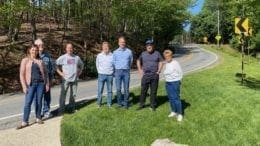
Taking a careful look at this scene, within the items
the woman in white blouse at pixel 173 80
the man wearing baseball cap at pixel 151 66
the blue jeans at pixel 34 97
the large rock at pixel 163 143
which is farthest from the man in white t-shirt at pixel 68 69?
the large rock at pixel 163 143

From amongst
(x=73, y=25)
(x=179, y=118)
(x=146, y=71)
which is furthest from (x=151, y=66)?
(x=73, y=25)

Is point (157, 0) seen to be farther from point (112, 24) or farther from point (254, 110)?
point (254, 110)

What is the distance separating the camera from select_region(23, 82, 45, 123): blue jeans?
479 inches

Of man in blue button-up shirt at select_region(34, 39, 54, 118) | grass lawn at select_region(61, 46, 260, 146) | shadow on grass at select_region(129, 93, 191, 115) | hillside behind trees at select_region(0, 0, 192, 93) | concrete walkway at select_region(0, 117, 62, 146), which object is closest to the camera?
concrete walkway at select_region(0, 117, 62, 146)

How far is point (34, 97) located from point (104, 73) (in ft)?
6.46

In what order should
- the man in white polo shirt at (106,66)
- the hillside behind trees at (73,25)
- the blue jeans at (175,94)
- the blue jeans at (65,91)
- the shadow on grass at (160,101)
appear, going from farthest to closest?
the hillside behind trees at (73,25), the shadow on grass at (160,101), the blue jeans at (65,91), the man in white polo shirt at (106,66), the blue jeans at (175,94)

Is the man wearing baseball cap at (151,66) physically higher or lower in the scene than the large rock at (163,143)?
higher

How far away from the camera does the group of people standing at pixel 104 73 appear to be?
12164mm

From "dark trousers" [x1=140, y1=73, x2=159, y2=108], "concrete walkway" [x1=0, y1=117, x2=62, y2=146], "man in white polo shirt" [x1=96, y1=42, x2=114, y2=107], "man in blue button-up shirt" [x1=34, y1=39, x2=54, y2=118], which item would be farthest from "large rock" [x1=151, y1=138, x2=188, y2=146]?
"man in blue button-up shirt" [x1=34, y1=39, x2=54, y2=118]

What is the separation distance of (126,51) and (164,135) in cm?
269

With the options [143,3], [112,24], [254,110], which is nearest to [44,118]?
[254,110]

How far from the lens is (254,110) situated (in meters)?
13.7

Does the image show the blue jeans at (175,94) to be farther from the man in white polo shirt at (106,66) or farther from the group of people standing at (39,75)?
the group of people standing at (39,75)

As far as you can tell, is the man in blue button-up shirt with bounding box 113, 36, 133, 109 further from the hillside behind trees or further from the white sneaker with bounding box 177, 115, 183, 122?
the hillside behind trees
